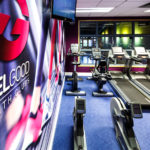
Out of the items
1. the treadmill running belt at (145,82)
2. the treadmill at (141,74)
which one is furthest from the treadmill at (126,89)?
the treadmill running belt at (145,82)

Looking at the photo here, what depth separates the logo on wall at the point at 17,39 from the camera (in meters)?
0.82

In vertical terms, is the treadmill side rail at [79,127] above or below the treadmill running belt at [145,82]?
below

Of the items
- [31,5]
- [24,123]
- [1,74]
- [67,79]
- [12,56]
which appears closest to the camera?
[1,74]

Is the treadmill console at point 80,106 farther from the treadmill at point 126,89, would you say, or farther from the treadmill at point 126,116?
the treadmill at point 126,89

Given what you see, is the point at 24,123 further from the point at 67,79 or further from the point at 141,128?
the point at 67,79

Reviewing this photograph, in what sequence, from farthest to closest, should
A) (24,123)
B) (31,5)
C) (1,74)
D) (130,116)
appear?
(130,116), (31,5), (24,123), (1,74)

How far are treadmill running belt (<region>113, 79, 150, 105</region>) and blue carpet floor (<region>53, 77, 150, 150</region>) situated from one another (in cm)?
57

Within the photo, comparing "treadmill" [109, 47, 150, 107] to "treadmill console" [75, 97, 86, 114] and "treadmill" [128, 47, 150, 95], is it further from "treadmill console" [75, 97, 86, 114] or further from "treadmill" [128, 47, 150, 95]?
"treadmill console" [75, 97, 86, 114]

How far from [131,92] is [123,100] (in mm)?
817

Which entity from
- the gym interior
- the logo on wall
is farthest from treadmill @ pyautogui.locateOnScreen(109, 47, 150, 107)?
the logo on wall

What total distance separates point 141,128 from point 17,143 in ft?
9.10

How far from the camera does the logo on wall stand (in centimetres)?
82

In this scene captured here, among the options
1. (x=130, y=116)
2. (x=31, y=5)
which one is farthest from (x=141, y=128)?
(x=31, y=5)

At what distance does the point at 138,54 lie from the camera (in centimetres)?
617
